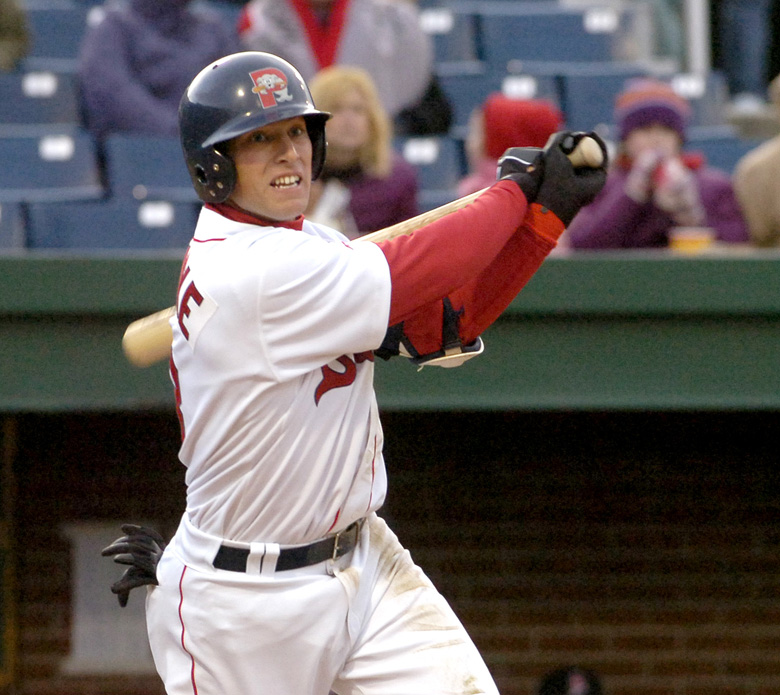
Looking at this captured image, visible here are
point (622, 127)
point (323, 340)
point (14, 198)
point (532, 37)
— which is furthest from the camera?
point (532, 37)

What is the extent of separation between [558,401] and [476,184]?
2.55 ft

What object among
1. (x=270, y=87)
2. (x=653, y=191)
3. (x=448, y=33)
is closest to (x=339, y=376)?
(x=270, y=87)

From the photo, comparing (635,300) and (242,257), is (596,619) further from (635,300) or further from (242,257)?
(242,257)

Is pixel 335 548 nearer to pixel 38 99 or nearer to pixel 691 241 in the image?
pixel 691 241

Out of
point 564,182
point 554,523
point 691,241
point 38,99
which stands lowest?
point 554,523

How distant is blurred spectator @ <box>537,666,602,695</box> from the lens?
430 centimetres

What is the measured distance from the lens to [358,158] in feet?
13.5

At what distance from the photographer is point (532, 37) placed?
6500 mm

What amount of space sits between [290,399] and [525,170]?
601mm

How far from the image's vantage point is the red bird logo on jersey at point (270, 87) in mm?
2225

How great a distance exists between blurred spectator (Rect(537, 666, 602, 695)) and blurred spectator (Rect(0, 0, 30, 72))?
11.2ft

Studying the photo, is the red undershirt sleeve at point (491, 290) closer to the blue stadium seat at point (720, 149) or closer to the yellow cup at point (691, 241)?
the yellow cup at point (691, 241)

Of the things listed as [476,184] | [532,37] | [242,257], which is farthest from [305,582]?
[532,37]

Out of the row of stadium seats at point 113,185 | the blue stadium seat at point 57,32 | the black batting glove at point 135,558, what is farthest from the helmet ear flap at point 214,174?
the blue stadium seat at point 57,32
